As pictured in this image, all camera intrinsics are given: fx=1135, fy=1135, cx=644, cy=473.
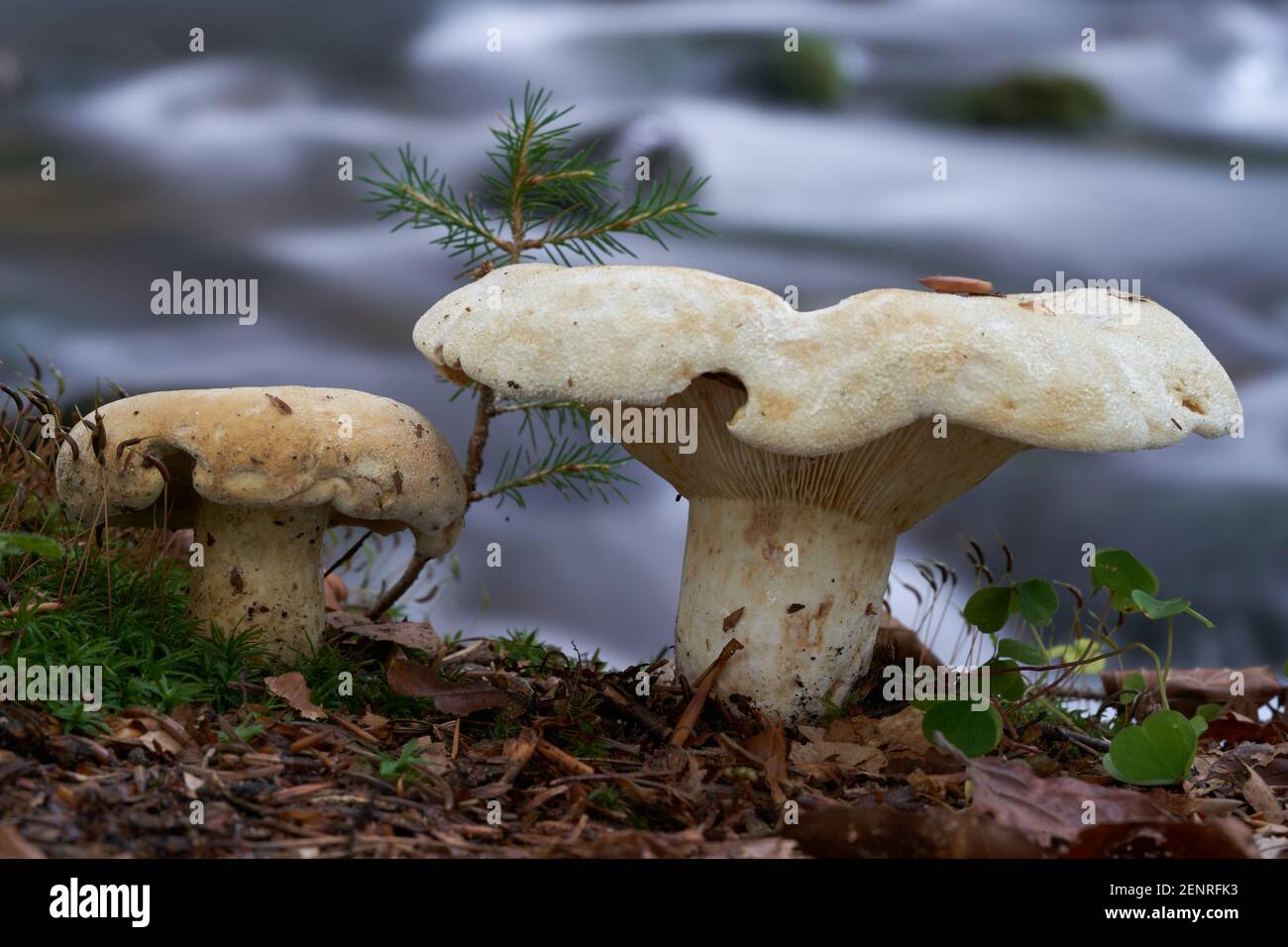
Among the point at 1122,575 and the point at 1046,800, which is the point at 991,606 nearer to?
the point at 1122,575

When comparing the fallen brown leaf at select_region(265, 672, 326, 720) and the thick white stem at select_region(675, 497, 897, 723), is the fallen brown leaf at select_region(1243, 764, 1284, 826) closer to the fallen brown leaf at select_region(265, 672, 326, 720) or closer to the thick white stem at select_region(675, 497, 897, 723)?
the thick white stem at select_region(675, 497, 897, 723)

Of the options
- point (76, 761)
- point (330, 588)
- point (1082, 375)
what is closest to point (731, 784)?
point (1082, 375)

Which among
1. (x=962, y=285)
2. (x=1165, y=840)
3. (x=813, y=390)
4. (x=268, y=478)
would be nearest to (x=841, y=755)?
(x=1165, y=840)

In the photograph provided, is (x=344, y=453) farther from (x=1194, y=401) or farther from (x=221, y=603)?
(x=1194, y=401)

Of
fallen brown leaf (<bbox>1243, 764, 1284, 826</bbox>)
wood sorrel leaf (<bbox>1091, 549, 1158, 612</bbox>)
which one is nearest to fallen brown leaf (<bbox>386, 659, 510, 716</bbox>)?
wood sorrel leaf (<bbox>1091, 549, 1158, 612</bbox>)

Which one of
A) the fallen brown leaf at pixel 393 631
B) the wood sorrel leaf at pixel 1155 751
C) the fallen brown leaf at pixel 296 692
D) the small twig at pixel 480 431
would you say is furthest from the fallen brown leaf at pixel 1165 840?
the small twig at pixel 480 431

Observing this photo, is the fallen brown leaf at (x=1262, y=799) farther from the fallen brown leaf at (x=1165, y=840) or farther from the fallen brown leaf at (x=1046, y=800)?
the fallen brown leaf at (x=1165, y=840)
